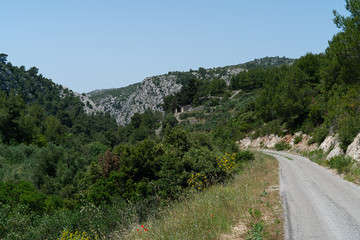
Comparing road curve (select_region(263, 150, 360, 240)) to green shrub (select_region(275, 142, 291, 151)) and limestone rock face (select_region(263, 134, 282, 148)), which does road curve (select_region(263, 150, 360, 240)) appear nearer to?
green shrub (select_region(275, 142, 291, 151))

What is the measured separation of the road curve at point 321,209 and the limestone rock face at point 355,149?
18.2ft

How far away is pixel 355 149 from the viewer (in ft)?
66.1

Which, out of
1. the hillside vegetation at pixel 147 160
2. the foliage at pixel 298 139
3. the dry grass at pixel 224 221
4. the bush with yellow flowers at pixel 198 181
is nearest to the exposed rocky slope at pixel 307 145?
the foliage at pixel 298 139

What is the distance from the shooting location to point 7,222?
1340 centimetres

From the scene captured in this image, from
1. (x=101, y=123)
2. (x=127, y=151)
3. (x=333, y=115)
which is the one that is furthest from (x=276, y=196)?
(x=101, y=123)

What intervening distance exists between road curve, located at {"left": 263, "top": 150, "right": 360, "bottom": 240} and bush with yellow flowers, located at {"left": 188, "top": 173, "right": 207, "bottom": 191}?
16.6ft

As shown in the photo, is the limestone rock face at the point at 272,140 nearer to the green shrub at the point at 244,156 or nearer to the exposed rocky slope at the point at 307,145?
the exposed rocky slope at the point at 307,145

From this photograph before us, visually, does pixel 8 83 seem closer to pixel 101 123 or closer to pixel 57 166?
pixel 101 123

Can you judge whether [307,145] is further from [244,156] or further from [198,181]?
[198,181]

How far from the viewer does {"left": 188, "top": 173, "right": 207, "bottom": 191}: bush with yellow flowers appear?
16959 mm

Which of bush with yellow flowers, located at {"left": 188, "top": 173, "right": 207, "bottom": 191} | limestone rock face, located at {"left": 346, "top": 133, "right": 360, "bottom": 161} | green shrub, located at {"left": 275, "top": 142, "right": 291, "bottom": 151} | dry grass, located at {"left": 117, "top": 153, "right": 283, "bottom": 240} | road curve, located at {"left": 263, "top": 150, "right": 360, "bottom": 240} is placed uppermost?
limestone rock face, located at {"left": 346, "top": 133, "right": 360, "bottom": 161}

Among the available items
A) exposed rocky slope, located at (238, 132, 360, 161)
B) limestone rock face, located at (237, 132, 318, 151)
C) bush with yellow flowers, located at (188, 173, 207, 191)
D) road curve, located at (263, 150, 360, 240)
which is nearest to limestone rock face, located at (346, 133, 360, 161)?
exposed rocky slope, located at (238, 132, 360, 161)

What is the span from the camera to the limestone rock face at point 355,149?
762 inches

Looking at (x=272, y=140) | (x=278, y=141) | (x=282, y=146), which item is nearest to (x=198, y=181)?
(x=282, y=146)
